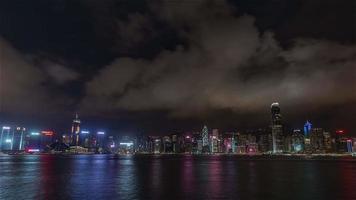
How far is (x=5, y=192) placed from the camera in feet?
167

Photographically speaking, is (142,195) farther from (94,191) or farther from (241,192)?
(241,192)

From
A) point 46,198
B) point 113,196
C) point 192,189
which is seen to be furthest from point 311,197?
point 46,198

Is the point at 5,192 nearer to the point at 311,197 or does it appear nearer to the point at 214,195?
the point at 214,195

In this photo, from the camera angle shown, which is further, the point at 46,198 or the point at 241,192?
the point at 241,192

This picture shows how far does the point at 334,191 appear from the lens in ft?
183

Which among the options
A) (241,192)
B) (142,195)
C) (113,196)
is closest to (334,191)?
(241,192)

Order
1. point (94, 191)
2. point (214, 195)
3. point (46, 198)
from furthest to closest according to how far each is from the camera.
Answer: point (94, 191), point (214, 195), point (46, 198)

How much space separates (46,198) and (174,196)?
1694 cm

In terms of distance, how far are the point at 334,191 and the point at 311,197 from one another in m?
9.87

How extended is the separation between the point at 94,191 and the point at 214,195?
1806 centimetres

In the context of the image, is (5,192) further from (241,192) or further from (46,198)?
(241,192)

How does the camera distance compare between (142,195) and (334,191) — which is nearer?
(142,195)

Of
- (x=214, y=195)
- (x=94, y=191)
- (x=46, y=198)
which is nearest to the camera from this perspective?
(x=46, y=198)

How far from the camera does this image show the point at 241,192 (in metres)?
53.0
